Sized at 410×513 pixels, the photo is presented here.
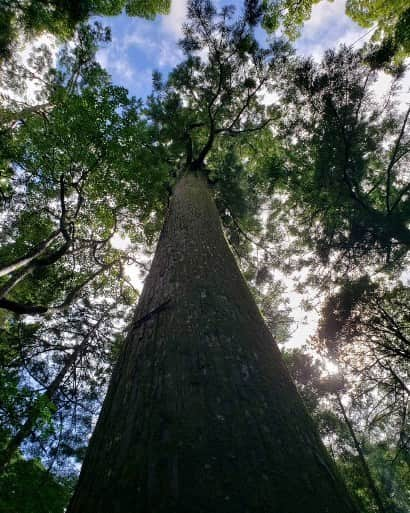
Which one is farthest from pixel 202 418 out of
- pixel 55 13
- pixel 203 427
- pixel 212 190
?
pixel 55 13

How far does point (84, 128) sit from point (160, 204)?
144 inches

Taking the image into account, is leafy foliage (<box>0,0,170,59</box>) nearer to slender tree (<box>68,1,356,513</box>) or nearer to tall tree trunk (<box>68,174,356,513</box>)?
slender tree (<box>68,1,356,513</box>)

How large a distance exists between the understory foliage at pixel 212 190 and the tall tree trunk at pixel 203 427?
169 inches

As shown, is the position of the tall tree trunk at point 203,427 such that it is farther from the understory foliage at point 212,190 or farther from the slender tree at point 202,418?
the understory foliage at point 212,190

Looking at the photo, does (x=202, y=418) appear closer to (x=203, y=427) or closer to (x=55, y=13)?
(x=203, y=427)

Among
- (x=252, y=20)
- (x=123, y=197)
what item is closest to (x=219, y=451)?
(x=123, y=197)

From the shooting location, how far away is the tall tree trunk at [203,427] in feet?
2.94

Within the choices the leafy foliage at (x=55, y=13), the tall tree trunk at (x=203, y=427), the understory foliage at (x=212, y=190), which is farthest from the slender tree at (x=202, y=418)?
the leafy foliage at (x=55, y=13)

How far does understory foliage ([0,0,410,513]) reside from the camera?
6.50 m

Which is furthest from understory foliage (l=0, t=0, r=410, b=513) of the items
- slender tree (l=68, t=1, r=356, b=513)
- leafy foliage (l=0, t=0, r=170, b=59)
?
slender tree (l=68, t=1, r=356, b=513)

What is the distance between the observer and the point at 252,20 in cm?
809

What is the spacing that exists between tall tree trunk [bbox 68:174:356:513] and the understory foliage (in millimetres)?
4301

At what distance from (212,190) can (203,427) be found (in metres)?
9.00

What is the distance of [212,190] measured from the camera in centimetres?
954
